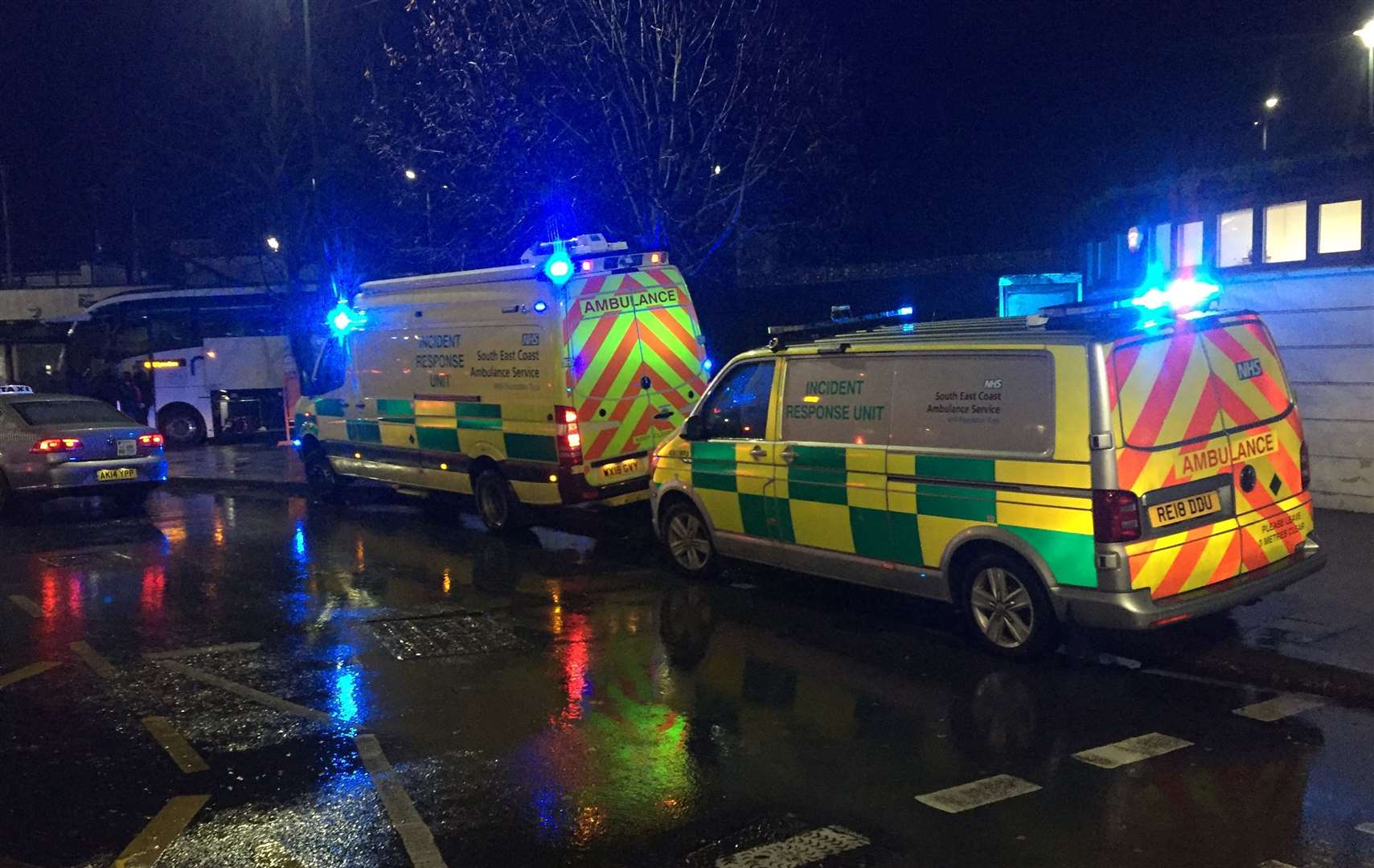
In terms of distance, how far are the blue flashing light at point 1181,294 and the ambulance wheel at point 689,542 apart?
362 cm

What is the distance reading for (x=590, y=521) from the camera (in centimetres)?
1249

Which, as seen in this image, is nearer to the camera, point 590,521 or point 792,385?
point 792,385

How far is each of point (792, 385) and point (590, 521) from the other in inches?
187

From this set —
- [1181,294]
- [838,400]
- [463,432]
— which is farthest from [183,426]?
[1181,294]

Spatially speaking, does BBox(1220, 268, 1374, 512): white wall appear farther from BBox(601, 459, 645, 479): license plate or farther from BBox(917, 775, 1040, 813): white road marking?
BBox(917, 775, 1040, 813): white road marking

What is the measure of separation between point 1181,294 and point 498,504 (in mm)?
6774

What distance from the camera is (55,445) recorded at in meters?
13.3

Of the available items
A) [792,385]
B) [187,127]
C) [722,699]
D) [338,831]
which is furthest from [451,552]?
[187,127]

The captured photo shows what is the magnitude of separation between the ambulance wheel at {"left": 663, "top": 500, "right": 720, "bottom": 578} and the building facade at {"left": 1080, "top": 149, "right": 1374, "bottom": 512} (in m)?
3.68

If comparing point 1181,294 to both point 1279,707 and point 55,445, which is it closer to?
point 1279,707

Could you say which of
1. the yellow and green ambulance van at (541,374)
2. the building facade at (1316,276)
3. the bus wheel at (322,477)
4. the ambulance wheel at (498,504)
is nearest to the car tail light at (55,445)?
the bus wheel at (322,477)

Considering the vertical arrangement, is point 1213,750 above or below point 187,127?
below

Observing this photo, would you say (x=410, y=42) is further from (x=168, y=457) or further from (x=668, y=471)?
(x=668, y=471)

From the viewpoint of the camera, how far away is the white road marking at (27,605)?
8.80 metres
